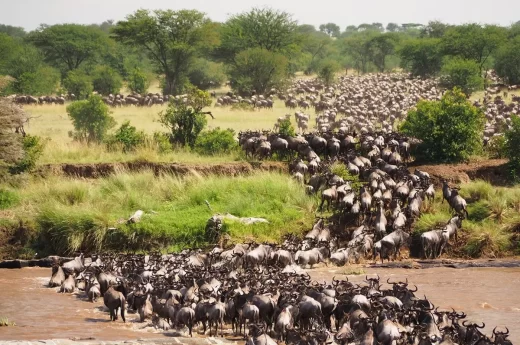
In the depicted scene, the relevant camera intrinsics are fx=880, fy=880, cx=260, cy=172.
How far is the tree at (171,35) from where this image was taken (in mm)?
60625

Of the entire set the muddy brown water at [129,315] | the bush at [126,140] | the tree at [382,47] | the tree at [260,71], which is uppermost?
the tree at [382,47]

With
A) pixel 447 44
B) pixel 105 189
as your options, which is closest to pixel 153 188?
pixel 105 189

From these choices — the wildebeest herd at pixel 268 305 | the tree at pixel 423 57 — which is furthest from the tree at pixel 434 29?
the wildebeest herd at pixel 268 305

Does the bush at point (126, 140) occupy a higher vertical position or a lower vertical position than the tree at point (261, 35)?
lower

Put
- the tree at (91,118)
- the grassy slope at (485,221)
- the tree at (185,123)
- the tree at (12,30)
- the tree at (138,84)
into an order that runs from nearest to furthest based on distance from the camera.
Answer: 1. the grassy slope at (485,221)
2. the tree at (185,123)
3. the tree at (91,118)
4. the tree at (138,84)
5. the tree at (12,30)

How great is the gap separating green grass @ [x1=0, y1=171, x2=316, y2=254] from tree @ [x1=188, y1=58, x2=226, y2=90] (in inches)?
1739

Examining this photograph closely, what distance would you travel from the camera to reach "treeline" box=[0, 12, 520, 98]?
59.6m

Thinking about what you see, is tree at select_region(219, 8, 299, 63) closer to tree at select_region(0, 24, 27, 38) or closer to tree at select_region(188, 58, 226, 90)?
tree at select_region(188, 58, 226, 90)

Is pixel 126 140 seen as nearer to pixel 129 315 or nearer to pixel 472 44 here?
pixel 129 315

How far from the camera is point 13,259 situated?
854 inches

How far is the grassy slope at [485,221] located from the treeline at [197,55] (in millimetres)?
34304

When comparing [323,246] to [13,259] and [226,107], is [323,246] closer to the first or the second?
[13,259]

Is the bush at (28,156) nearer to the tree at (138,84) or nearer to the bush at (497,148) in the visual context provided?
the bush at (497,148)

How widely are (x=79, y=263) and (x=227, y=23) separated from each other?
6088cm
